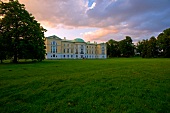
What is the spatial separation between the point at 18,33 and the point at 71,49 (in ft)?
203

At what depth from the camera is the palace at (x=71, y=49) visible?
78.5 metres

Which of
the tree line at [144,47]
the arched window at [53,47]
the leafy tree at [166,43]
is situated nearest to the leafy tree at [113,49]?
the tree line at [144,47]

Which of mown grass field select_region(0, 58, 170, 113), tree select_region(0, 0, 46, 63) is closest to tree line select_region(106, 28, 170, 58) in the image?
tree select_region(0, 0, 46, 63)

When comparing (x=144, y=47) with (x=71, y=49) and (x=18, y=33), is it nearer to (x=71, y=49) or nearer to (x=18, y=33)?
(x=71, y=49)

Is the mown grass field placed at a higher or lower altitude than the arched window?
lower

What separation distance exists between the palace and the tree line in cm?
979

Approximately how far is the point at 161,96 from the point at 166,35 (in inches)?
3153

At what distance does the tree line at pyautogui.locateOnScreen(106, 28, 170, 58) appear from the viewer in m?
75.7

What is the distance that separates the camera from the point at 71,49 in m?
89.5

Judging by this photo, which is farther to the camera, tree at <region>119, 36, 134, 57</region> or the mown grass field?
tree at <region>119, 36, 134, 57</region>

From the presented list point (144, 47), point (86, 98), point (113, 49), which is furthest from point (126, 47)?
point (86, 98)

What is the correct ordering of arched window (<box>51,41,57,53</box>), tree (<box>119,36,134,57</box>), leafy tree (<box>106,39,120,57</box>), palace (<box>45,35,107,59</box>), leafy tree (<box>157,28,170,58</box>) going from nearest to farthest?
1. leafy tree (<box>157,28,170,58</box>)
2. palace (<box>45,35,107,59</box>)
3. arched window (<box>51,41,57,53</box>)
4. tree (<box>119,36,134,57</box>)
5. leafy tree (<box>106,39,120,57</box>)

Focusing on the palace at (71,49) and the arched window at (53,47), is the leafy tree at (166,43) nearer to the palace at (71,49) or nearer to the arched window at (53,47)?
the palace at (71,49)

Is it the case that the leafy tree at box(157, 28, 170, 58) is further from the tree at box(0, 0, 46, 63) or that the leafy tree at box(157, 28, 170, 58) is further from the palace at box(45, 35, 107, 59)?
the tree at box(0, 0, 46, 63)
